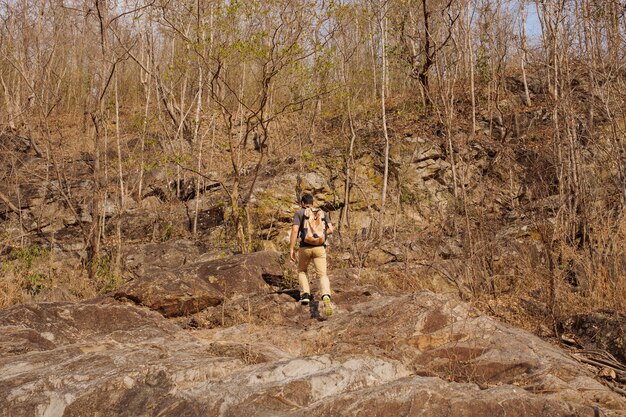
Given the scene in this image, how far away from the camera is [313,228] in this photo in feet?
23.1

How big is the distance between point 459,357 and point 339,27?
438 inches

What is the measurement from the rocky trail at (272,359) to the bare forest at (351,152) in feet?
7.13

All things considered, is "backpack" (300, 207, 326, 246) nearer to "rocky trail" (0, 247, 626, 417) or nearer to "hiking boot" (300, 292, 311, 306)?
"hiking boot" (300, 292, 311, 306)

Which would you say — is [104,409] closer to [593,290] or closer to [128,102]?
[593,290]

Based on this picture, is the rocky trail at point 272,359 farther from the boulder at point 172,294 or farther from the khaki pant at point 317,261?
the khaki pant at point 317,261

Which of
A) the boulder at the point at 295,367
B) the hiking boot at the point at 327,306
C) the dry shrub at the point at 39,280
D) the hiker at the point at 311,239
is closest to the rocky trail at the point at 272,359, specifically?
the boulder at the point at 295,367

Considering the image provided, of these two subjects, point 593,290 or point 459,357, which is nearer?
point 459,357

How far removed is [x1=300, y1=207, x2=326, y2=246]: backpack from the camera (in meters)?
7.05

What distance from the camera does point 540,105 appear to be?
58.3 feet

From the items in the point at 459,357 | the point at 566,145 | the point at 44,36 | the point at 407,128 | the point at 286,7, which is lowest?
the point at 459,357

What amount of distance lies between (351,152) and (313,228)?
7.98 m

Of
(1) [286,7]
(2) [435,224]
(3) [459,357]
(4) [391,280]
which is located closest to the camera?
(3) [459,357]

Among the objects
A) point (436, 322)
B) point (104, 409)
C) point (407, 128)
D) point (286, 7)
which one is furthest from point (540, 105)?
point (104, 409)

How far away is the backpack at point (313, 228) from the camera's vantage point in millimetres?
7051
